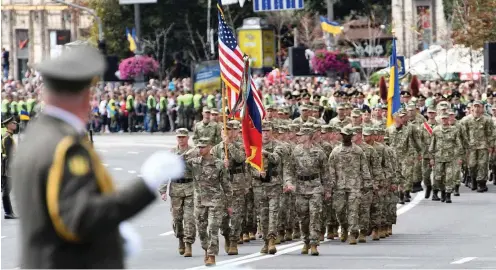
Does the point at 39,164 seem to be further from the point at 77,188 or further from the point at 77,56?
the point at 77,56

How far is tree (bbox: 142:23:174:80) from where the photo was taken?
73125 mm

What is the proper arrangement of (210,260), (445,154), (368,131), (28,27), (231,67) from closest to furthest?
1. (210,260)
2. (231,67)
3. (368,131)
4. (445,154)
5. (28,27)

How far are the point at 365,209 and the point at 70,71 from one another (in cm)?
1670

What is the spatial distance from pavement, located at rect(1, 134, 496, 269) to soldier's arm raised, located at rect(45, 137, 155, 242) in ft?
29.0

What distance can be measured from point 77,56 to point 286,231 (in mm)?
16335

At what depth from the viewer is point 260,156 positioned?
20500 millimetres

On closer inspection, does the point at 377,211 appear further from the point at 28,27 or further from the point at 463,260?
the point at 28,27

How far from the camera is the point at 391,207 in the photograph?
2338cm

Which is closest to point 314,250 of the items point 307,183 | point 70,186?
point 307,183

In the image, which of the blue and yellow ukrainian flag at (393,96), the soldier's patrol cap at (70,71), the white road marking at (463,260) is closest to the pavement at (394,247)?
the white road marking at (463,260)

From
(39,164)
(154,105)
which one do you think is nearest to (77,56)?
(39,164)

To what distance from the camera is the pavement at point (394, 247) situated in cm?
1877

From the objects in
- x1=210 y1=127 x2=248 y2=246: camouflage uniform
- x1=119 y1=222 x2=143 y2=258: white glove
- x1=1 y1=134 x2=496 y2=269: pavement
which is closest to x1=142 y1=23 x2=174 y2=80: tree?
x1=1 y1=134 x2=496 y2=269: pavement

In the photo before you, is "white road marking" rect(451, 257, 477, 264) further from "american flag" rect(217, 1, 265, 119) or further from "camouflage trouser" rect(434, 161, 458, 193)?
"camouflage trouser" rect(434, 161, 458, 193)
